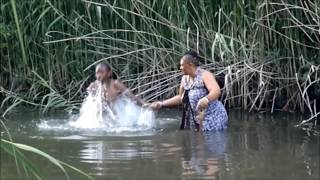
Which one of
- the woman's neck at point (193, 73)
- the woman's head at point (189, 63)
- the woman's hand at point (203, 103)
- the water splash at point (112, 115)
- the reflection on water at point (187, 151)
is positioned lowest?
the reflection on water at point (187, 151)

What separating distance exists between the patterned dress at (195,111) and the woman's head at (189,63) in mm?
133

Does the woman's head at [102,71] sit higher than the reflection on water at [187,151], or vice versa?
the woman's head at [102,71]

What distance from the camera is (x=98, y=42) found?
26.0ft

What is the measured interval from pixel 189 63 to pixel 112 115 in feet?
4.26

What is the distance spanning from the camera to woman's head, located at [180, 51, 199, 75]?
6441mm

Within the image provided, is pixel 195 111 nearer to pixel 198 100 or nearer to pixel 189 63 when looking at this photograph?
pixel 198 100

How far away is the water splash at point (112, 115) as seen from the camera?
6.95 metres

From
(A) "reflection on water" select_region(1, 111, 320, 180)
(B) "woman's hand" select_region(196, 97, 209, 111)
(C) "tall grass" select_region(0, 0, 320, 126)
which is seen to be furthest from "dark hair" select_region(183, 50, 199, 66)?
(A) "reflection on water" select_region(1, 111, 320, 180)

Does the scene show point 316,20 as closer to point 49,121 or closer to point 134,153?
point 134,153

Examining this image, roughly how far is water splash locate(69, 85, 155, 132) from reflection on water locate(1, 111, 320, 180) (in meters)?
0.22

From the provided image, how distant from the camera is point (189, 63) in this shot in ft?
21.2

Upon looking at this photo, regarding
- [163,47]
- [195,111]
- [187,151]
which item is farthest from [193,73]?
[187,151]

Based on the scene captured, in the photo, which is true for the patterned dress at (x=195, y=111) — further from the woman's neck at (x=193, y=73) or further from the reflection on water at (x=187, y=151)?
the reflection on water at (x=187, y=151)

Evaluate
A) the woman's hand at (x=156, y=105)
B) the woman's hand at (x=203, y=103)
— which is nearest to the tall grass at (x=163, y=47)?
the woman's hand at (x=156, y=105)
